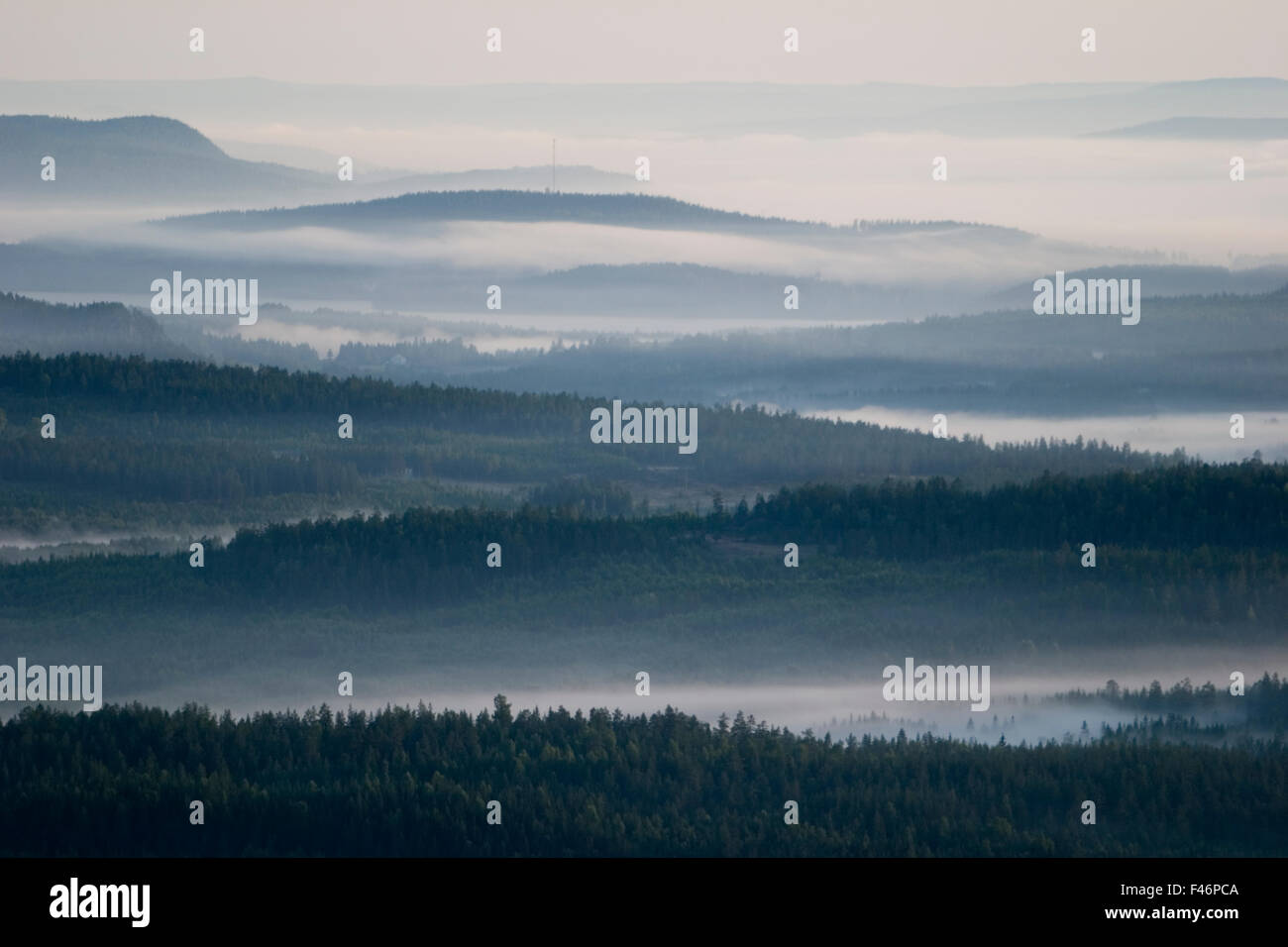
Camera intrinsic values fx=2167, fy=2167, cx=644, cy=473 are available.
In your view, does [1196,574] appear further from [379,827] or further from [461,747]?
[379,827]

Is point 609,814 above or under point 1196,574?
under

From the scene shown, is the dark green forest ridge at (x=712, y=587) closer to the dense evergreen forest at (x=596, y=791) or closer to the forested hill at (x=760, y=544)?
the forested hill at (x=760, y=544)

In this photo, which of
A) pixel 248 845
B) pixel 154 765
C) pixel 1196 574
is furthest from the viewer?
pixel 1196 574

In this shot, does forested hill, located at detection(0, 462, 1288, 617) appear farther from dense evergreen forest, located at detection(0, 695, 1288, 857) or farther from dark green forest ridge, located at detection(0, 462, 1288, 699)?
dense evergreen forest, located at detection(0, 695, 1288, 857)

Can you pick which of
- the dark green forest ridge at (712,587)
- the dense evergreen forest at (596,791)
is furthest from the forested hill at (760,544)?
the dense evergreen forest at (596,791)

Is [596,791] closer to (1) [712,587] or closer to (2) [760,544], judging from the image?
(1) [712,587]

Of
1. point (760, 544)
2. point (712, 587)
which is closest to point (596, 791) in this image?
point (712, 587)

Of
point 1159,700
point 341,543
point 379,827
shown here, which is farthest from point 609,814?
point 341,543
